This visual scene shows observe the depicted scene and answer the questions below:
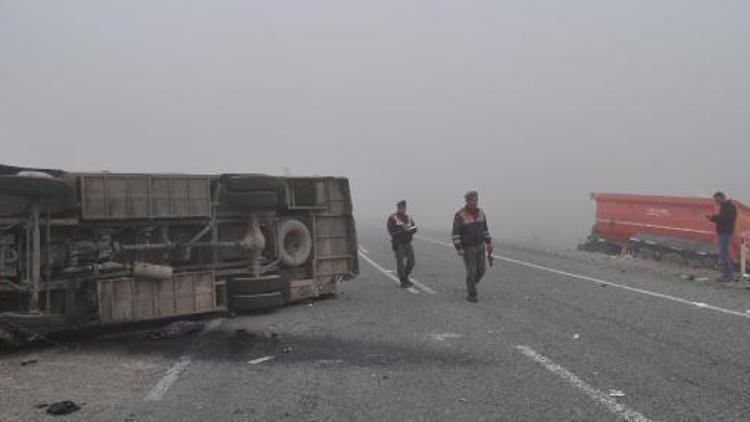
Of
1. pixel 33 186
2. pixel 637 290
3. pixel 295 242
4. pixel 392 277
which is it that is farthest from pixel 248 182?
pixel 637 290

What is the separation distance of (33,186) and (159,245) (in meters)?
2.00

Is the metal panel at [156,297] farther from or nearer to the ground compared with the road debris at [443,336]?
farther from the ground

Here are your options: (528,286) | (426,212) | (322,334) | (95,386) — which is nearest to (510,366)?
(322,334)

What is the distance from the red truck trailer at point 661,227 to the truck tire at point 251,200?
11386 mm

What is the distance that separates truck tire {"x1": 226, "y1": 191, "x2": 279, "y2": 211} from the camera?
1127cm

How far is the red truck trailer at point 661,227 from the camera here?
18734 millimetres

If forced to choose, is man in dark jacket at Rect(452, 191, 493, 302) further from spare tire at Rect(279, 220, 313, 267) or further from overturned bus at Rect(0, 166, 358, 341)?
spare tire at Rect(279, 220, 313, 267)

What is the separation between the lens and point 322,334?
362 inches

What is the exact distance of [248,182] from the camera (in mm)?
11398

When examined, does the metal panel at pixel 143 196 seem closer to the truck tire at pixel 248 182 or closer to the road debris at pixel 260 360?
the truck tire at pixel 248 182

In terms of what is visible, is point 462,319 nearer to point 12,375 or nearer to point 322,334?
point 322,334

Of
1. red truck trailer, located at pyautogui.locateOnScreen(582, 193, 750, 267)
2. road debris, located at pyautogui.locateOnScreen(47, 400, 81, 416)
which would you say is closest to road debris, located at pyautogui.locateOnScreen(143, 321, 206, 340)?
road debris, located at pyautogui.locateOnScreen(47, 400, 81, 416)

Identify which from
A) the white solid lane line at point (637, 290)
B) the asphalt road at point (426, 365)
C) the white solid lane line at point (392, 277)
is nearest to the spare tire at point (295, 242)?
the asphalt road at point (426, 365)

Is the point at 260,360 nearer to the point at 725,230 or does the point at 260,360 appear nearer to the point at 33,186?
the point at 33,186
